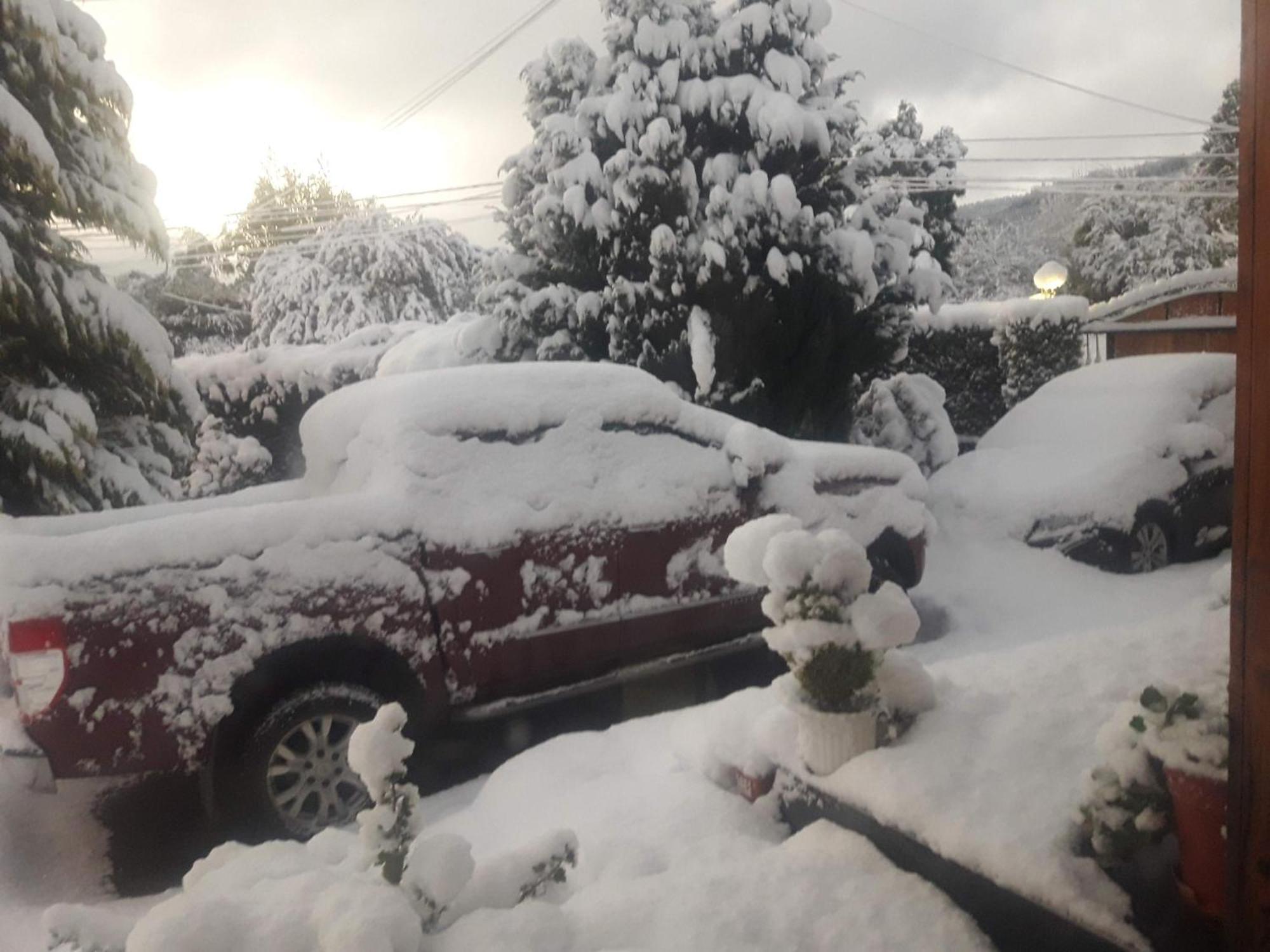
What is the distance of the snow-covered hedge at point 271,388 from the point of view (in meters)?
1.68

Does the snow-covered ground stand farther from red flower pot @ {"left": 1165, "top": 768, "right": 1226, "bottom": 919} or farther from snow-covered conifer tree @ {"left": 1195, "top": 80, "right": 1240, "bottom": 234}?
snow-covered conifer tree @ {"left": 1195, "top": 80, "right": 1240, "bottom": 234}

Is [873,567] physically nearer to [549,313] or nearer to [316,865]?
[549,313]

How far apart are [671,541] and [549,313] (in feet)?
1.83

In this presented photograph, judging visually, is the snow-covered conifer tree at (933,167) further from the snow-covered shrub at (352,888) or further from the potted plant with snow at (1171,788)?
the snow-covered shrub at (352,888)

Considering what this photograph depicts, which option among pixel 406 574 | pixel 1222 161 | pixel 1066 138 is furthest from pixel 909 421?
pixel 406 574

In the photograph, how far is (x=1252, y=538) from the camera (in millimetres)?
1303

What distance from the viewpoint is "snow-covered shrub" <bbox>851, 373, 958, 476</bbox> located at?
6.70 feet

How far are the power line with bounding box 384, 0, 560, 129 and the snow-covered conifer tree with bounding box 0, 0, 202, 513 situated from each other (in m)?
0.54

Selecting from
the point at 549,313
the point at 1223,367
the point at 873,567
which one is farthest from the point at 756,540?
the point at 1223,367

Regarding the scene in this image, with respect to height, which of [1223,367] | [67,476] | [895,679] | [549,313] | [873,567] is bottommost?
[895,679]

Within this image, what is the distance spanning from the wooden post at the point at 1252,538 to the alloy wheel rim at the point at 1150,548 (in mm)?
641

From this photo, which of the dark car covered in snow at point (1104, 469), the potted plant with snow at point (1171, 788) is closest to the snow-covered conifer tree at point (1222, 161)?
the dark car covered in snow at point (1104, 469)

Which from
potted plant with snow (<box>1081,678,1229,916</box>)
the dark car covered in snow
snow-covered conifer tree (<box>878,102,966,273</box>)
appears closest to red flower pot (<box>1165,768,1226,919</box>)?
potted plant with snow (<box>1081,678,1229,916</box>)

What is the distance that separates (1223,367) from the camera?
1634 millimetres
